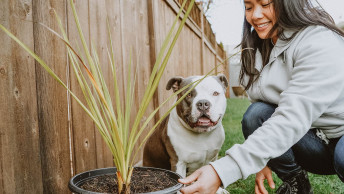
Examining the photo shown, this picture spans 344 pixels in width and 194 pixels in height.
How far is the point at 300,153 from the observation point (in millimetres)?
1758

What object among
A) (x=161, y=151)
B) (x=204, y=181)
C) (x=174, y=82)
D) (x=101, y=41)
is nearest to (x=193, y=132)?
(x=161, y=151)

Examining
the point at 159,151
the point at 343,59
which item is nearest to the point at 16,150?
the point at 159,151

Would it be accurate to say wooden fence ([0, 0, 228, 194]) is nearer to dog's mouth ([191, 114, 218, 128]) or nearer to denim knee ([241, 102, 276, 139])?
dog's mouth ([191, 114, 218, 128])

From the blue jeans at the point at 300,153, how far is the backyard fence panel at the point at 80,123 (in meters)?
0.95

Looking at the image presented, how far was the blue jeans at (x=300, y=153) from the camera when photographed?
1.66 metres

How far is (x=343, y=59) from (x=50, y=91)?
1.37m

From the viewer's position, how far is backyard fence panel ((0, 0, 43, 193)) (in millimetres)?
1278

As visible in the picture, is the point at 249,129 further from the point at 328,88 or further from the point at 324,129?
the point at 328,88

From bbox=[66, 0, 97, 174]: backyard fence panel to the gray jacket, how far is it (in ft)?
3.02

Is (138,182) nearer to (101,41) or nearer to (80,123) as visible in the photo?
(80,123)

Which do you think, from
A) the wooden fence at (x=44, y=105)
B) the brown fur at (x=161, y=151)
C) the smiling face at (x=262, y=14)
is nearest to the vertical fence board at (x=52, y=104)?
the wooden fence at (x=44, y=105)

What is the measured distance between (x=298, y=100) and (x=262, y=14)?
52 cm

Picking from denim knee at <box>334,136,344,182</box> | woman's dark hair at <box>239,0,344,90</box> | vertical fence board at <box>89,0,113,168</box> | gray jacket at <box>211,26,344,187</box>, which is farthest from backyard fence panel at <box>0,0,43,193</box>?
denim knee at <box>334,136,344,182</box>

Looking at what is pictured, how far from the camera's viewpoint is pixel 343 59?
1378mm
